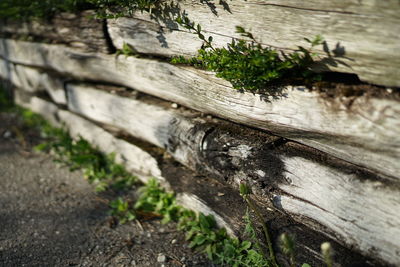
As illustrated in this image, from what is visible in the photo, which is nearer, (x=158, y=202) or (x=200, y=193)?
(x=200, y=193)

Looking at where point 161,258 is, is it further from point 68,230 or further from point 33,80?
point 33,80

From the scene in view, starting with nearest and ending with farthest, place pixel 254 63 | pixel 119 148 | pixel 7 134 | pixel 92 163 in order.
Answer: pixel 254 63 → pixel 119 148 → pixel 92 163 → pixel 7 134

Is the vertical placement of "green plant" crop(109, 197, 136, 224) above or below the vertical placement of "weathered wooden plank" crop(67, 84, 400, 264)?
below

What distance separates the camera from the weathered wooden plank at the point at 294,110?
1604 mm

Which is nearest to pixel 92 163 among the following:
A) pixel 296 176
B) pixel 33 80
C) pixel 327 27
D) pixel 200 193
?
pixel 200 193

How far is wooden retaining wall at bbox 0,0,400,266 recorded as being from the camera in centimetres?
162

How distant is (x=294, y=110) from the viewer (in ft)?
6.27

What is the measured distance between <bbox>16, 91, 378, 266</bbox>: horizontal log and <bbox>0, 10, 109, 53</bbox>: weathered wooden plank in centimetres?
84

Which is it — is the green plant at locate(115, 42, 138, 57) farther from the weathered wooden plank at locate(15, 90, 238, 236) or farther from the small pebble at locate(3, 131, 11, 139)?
the small pebble at locate(3, 131, 11, 139)

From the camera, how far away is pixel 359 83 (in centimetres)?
175

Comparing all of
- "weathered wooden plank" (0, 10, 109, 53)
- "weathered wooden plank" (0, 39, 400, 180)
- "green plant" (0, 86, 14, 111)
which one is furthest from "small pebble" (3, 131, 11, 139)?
"weathered wooden plank" (0, 39, 400, 180)

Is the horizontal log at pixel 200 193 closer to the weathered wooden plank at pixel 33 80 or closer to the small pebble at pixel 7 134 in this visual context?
the weathered wooden plank at pixel 33 80

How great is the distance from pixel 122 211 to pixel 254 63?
5.94ft

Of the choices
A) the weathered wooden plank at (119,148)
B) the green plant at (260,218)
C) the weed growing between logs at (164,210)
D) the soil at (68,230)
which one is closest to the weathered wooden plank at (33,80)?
the weathered wooden plank at (119,148)
